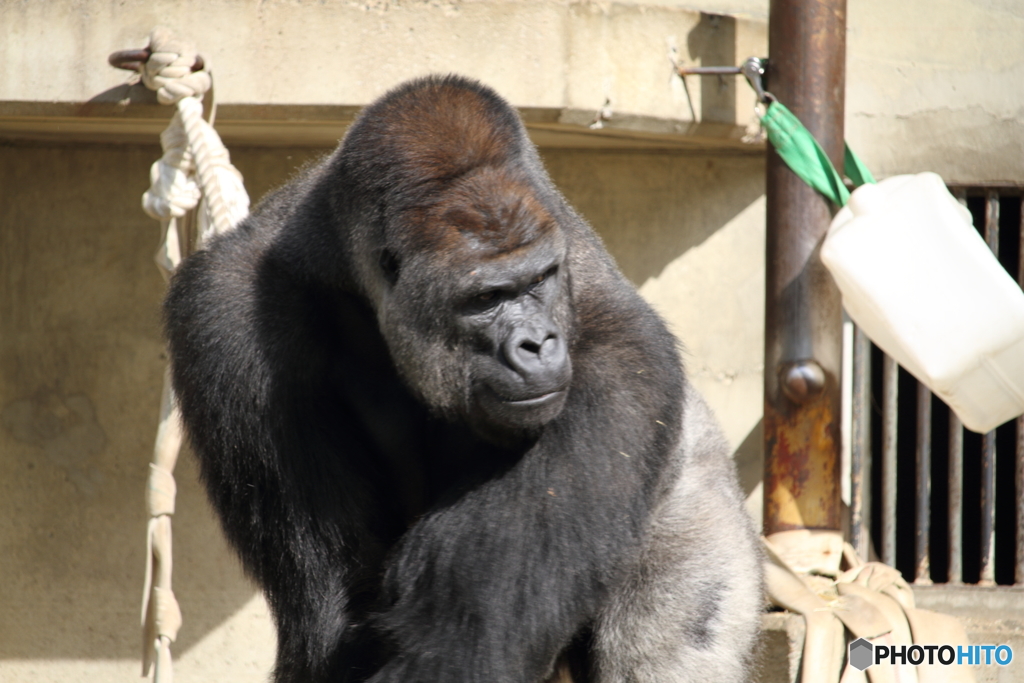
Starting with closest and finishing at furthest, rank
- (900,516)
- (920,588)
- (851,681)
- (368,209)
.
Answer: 1. (368,209)
2. (851,681)
3. (920,588)
4. (900,516)

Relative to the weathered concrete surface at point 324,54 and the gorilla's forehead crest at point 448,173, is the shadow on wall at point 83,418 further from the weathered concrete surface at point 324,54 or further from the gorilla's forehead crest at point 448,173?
the gorilla's forehead crest at point 448,173

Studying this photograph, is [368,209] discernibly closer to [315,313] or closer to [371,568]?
[315,313]

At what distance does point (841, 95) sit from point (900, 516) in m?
2.42

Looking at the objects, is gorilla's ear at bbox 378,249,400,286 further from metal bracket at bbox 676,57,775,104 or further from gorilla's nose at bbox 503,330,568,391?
metal bracket at bbox 676,57,775,104

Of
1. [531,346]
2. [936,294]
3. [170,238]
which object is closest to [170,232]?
[170,238]

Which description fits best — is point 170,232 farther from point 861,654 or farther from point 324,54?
point 861,654

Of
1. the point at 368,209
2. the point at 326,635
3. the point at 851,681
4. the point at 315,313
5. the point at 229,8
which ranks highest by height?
the point at 229,8

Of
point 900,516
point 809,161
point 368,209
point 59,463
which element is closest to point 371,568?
point 368,209

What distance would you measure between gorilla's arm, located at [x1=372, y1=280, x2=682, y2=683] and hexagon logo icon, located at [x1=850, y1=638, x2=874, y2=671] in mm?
1463

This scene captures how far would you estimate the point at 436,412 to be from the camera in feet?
8.03

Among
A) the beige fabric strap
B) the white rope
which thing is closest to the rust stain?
the beige fabric strap

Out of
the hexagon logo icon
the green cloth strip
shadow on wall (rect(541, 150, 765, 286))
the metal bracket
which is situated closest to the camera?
the hexagon logo icon

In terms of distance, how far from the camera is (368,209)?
7.85 ft

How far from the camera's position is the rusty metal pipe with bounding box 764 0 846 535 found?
391 cm
